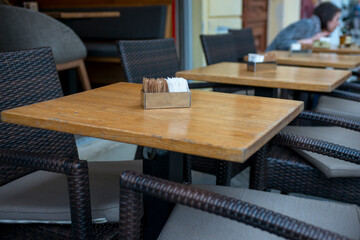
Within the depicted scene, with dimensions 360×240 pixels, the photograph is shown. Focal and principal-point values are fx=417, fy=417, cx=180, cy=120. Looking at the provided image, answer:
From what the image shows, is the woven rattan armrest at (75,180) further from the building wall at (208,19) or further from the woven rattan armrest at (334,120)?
the building wall at (208,19)

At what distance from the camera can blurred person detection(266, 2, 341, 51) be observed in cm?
390

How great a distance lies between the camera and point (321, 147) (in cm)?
139

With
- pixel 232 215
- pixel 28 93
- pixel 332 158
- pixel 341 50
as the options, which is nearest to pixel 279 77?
pixel 332 158

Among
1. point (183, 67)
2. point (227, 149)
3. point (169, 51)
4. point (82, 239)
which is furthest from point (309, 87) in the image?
point (183, 67)

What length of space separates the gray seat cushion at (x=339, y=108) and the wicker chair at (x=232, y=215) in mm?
1260

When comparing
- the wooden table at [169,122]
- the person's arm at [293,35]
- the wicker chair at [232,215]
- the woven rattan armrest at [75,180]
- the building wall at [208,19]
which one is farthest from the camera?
the building wall at [208,19]

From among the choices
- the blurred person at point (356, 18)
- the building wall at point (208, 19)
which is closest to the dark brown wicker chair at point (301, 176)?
the building wall at point (208, 19)

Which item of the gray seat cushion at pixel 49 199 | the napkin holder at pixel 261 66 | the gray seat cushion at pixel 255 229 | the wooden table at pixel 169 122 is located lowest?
the gray seat cushion at pixel 255 229

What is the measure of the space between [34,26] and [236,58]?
5.11ft

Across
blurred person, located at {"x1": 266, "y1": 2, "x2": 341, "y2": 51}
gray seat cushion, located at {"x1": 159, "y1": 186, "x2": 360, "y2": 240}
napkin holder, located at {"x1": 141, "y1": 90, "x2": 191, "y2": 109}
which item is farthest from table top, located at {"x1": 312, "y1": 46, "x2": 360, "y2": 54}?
napkin holder, located at {"x1": 141, "y1": 90, "x2": 191, "y2": 109}

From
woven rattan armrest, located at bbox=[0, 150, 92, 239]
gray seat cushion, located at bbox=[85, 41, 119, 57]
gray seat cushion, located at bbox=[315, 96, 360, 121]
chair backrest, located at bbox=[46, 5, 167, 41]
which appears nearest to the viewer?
woven rattan armrest, located at bbox=[0, 150, 92, 239]

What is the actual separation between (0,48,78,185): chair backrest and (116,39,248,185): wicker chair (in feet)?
1.50

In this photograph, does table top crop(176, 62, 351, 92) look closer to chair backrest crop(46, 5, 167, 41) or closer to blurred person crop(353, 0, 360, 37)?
chair backrest crop(46, 5, 167, 41)

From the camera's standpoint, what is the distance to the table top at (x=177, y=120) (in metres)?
0.98
